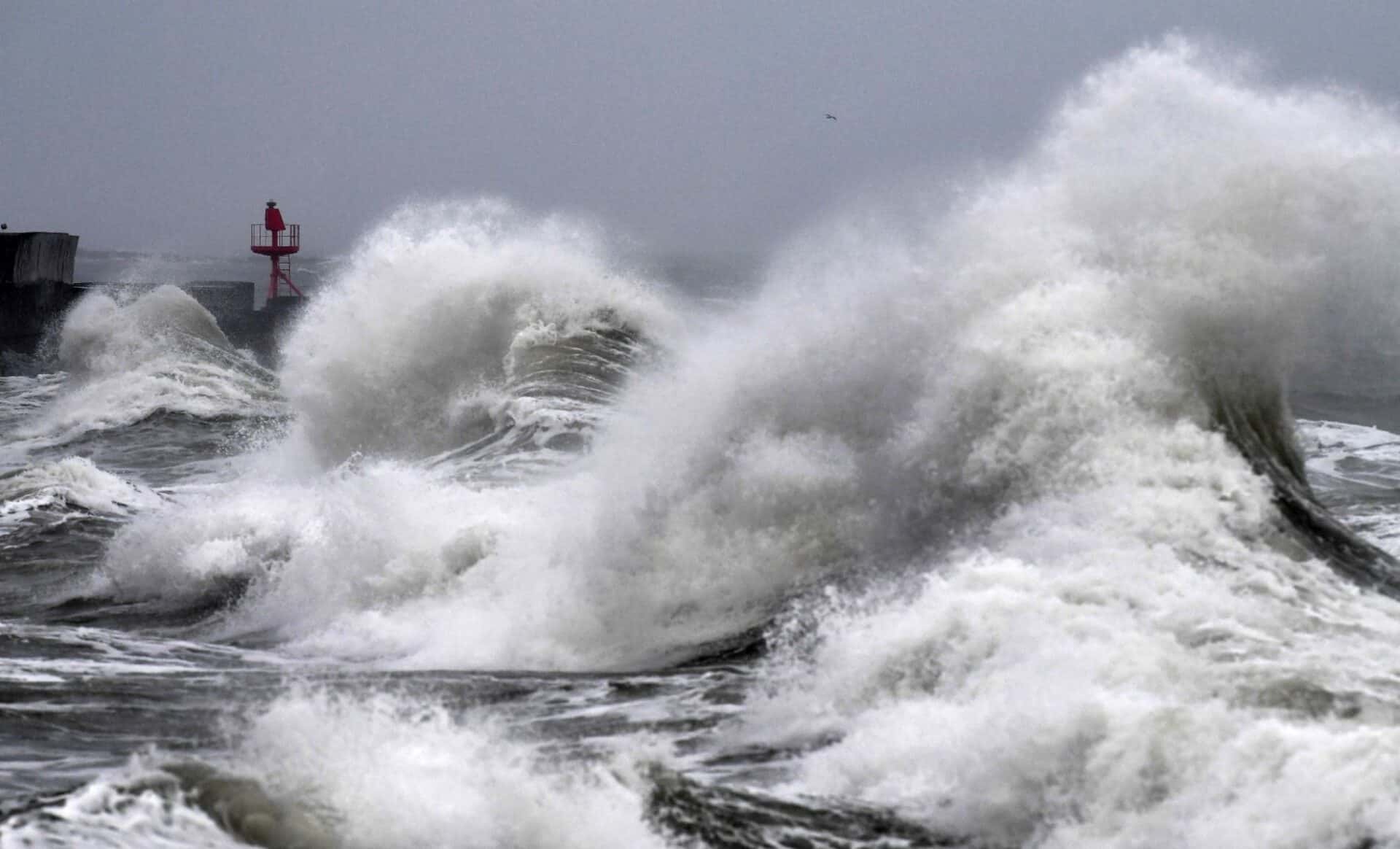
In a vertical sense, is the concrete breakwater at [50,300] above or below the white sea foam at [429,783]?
above

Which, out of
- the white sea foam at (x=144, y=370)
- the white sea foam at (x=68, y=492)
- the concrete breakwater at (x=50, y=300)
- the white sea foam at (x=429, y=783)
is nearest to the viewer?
the white sea foam at (x=429, y=783)

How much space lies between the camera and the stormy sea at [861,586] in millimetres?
5000

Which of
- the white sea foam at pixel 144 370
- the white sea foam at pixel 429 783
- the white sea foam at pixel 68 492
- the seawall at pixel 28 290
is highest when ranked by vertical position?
the seawall at pixel 28 290

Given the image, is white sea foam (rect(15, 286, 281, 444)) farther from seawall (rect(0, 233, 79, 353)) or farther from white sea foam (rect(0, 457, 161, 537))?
white sea foam (rect(0, 457, 161, 537))

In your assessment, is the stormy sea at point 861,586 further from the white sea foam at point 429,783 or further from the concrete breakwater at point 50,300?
the concrete breakwater at point 50,300

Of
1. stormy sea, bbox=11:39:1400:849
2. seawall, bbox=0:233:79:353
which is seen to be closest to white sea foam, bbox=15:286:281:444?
seawall, bbox=0:233:79:353

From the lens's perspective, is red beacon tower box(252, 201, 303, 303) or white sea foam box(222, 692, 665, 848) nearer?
white sea foam box(222, 692, 665, 848)

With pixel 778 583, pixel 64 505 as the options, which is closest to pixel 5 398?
pixel 64 505

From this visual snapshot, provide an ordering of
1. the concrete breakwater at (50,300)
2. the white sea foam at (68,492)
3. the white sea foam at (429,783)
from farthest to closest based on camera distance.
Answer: the concrete breakwater at (50,300), the white sea foam at (68,492), the white sea foam at (429,783)

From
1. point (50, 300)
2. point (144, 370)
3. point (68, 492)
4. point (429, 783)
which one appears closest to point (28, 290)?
point (50, 300)

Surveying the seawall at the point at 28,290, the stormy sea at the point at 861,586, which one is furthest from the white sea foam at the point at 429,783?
the seawall at the point at 28,290

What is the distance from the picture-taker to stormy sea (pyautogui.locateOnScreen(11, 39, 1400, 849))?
5.00m

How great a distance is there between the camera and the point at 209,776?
195 inches

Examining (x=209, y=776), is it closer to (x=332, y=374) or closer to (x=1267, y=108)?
(x=1267, y=108)
